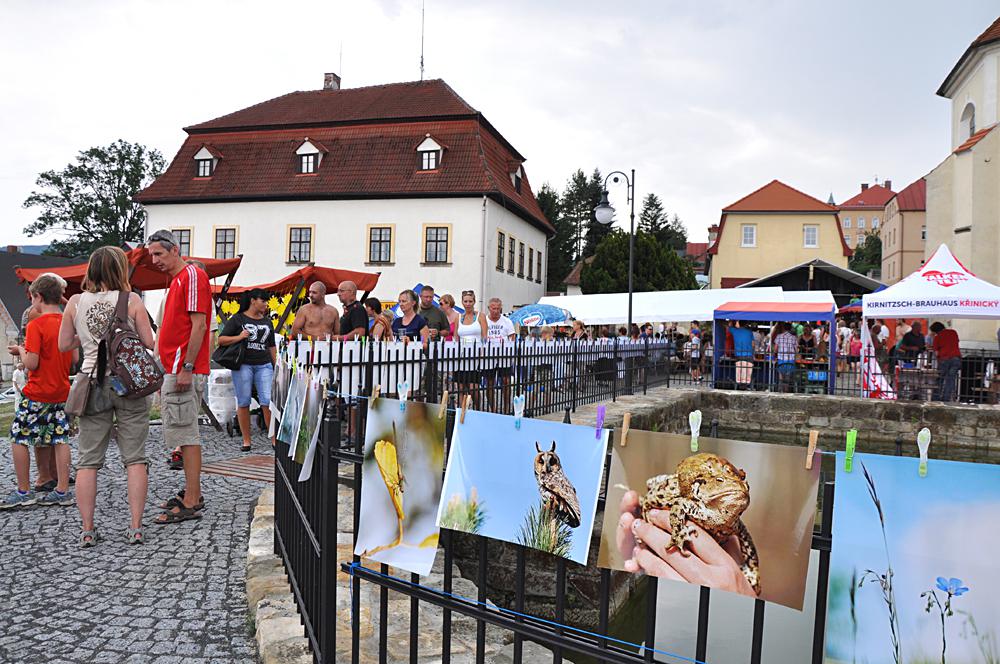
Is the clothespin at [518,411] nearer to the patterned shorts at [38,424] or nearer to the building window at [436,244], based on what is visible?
the patterned shorts at [38,424]

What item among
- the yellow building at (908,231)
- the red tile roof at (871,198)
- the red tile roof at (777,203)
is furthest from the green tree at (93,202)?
the red tile roof at (871,198)

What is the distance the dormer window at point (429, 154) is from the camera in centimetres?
2984

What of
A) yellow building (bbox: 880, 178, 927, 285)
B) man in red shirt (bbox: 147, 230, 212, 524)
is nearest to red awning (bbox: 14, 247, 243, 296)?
man in red shirt (bbox: 147, 230, 212, 524)

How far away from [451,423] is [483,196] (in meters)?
27.2

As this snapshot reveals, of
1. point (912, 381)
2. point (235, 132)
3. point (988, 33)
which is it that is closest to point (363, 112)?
point (235, 132)

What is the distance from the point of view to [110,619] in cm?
363

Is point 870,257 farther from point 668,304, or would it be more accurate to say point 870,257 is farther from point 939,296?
point 939,296

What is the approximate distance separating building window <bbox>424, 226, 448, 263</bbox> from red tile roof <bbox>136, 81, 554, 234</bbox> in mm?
1509

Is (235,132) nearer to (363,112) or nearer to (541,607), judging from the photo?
(363,112)

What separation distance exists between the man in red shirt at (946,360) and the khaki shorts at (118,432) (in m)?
16.2

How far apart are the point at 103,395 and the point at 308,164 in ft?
93.4

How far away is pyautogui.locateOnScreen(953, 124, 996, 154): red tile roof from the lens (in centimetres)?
3011

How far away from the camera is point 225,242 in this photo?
105ft

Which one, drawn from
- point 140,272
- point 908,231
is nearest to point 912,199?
point 908,231
